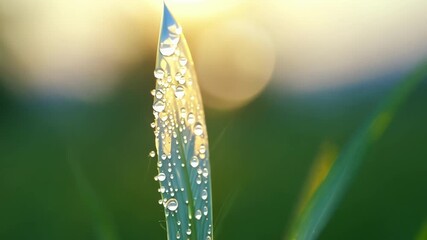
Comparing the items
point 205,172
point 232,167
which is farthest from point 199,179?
point 232,167

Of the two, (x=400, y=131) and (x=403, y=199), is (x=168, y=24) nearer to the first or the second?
(x=403, y=199)

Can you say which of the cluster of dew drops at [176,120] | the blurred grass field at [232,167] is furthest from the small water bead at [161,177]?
the blurred grass field at [232,167]

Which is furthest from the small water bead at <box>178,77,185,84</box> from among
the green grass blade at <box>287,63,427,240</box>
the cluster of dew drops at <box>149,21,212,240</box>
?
the green grass blade at <box>287,63,427,240</box>

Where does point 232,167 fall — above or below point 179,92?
below

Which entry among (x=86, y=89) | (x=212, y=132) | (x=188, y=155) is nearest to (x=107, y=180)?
(x=212, y=132)

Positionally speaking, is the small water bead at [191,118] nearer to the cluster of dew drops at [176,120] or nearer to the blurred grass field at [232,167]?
the cluster of dew drops at [176,120]

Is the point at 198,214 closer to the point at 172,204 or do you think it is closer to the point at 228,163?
the point at 172,204
